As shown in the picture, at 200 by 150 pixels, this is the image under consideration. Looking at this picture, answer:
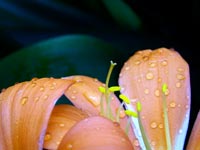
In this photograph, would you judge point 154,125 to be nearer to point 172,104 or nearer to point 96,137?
point 172,104

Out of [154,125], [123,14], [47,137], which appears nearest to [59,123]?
[47,137]

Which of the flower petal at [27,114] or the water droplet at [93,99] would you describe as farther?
the water droplet at [93,99]

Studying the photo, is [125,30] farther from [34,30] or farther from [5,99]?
[5,99]

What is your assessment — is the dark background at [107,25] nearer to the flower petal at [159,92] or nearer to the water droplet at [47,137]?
the flower petal at [159,92]

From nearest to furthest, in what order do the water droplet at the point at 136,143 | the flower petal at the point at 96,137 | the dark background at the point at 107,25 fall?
1. the flower petal at the point at 96,137
2. the water droplet at the point at 136,143
3. the dark background at the point at 107,25

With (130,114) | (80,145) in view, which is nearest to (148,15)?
(130,114)

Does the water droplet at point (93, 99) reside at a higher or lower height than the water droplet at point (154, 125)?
higher

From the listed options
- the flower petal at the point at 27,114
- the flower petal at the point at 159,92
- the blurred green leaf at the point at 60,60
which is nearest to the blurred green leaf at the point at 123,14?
the blurred green leaf at the point at 60,60
